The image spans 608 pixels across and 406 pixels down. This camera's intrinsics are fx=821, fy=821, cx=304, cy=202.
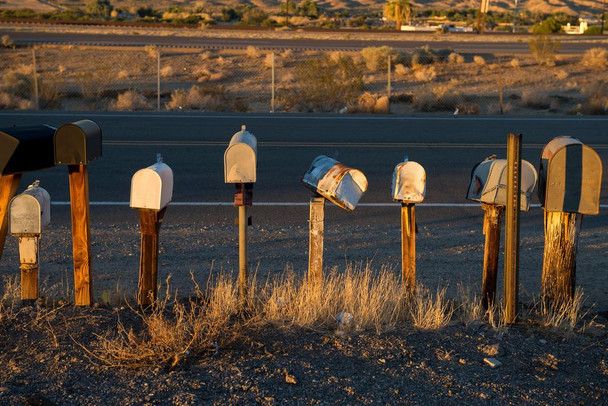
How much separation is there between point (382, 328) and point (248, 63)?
→ 31961 mm

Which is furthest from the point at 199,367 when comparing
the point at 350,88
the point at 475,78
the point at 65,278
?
the point at 475,78

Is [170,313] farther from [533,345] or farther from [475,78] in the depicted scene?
[475,78]

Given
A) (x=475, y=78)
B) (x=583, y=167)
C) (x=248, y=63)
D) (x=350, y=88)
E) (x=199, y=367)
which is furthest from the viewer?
(x=248, y=63)

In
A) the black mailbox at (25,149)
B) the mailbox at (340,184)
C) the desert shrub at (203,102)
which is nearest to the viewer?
the black mailbox at (25,149)

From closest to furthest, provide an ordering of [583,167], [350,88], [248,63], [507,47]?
[583,167] → [350,88] → [248,63] → [507,47]

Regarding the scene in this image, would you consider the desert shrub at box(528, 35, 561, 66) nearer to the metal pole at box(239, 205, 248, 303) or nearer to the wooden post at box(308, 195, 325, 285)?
the wooden post at box(308, 195, 325, 285)

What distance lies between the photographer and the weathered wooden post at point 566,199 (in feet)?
16.9

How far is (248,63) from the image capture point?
36.1m

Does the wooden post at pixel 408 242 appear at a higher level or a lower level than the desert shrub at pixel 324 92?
lower

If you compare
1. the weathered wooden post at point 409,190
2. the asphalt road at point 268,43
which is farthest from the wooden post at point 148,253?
the asphalt road at point 268,43

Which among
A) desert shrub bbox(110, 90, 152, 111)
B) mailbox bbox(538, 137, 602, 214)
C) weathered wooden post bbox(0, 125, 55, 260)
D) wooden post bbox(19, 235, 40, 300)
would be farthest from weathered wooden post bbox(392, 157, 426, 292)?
desert shrub bbox(110, 90, 152, 111)

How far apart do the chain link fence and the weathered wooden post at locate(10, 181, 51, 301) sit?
17.1 metres

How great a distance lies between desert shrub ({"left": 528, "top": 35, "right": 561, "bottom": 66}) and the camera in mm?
36625

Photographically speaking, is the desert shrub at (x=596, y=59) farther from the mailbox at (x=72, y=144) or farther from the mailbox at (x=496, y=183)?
the mailbox at (x=72, y=144)
